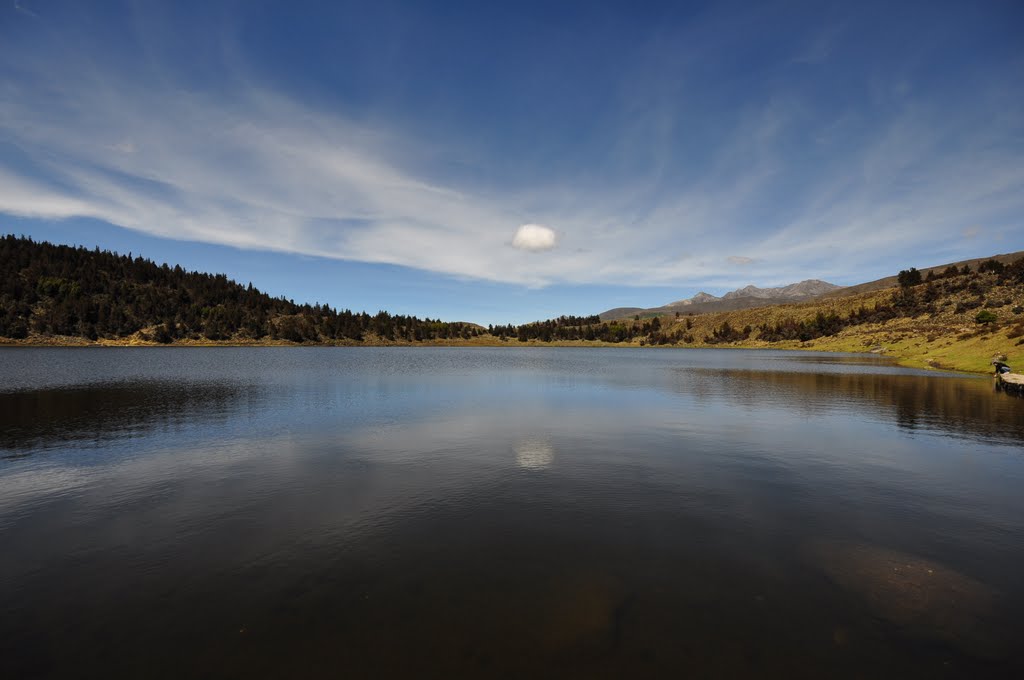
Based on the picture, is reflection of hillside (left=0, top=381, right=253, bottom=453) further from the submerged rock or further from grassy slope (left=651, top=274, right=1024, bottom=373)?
grassy slope (left=651, top=274, right=1024, bottom=373)

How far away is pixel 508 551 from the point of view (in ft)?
47.0

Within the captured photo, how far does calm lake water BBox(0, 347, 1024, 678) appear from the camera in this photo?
9.77 meters

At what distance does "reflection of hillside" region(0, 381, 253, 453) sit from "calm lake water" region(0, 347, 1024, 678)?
0.65 metres

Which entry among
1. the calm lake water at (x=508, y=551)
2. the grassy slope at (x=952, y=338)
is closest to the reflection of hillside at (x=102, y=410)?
the calm lake water at (x=508, y=551)

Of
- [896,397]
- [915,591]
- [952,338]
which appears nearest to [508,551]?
[915,591]

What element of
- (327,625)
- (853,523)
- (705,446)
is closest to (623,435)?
(705,446)

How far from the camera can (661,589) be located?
1216 cm

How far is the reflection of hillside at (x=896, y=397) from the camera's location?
35.3m

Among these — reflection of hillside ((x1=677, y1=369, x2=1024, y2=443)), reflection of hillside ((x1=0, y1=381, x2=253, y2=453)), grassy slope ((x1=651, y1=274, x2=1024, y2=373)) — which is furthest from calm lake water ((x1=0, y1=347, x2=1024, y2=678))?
grassy slope ((x1=651, y1=274, x2=1024, y2=373))

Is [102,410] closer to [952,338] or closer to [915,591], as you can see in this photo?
[915,591]

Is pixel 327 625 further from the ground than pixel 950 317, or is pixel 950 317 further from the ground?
pixel 950 317

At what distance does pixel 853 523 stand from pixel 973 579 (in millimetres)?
3962

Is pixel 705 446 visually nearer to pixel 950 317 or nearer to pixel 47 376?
pixel 47 376

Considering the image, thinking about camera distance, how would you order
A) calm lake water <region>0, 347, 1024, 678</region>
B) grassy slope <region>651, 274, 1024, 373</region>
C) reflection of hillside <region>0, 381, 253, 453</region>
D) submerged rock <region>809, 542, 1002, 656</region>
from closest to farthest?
calm lake water <region>0, 347, 1024, 678</region> → submerged rock <region>809, 542, 1002, 656</region> → reflection of hillside <region>0, 381, 253, 453</region> → grassy slope <region>651, 274, 1024, 373</region>
